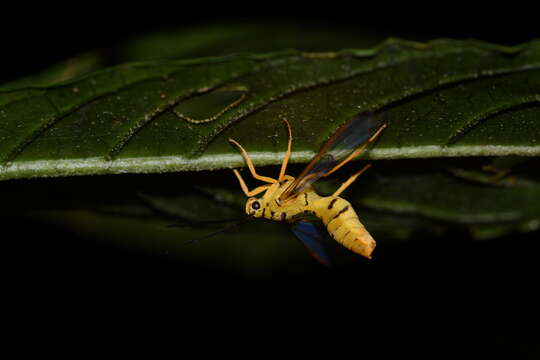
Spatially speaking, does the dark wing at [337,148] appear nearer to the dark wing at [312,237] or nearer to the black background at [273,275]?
the dark wing at [312,237]

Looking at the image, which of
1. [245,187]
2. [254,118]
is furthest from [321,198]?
[254,118]

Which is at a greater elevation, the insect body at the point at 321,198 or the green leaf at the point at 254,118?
the green leaf at the point at 254,118

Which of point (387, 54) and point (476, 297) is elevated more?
point (387, 54)

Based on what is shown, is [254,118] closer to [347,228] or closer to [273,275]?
[347,228]

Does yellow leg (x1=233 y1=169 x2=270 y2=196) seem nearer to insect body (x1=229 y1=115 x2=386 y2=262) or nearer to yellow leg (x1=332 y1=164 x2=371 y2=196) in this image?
insect body (x1=229 y1=115 x2=386 y2=262)

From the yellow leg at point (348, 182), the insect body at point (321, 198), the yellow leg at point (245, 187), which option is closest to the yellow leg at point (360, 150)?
the insect body at point (321, 198)

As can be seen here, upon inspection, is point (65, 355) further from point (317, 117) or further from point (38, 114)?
point (317, 117)

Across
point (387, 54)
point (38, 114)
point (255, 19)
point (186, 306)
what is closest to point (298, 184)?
point (387, 54)
